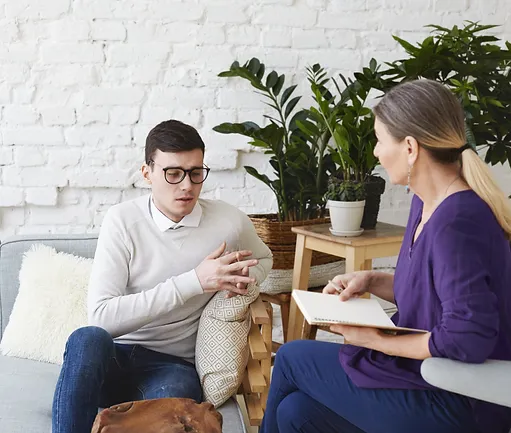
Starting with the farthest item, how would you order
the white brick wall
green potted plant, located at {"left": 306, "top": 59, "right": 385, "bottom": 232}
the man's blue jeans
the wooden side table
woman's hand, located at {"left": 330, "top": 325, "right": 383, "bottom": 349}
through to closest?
the white brick wall
green potted plant, located at {"left": 306, "top": 59, "right": 385, "bottom": 232}
the wooden side table
the man's blue jeans
woman's hand, located at {"left": 330, "top": 325, "right": 383, "bottom": 349}

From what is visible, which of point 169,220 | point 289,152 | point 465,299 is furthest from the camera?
point 289,152

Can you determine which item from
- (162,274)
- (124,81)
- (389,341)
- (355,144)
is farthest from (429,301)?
(124,81)

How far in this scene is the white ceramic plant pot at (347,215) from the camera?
2.59 m

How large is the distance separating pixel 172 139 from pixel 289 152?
0.79 metres

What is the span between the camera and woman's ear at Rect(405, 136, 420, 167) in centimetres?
164

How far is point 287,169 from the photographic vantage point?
2.86 metres

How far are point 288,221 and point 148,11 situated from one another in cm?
109

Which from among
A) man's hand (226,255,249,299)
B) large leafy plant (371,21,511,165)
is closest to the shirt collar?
man's hand (226,255,249,299)

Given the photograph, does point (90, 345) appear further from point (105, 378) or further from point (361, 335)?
point (361, 335)

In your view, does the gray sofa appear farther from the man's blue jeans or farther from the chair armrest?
the chair armrest

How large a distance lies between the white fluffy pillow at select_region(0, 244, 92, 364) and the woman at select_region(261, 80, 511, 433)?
89 cm

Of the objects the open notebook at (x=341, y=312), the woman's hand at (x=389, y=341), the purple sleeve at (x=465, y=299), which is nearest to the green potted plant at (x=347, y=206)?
the open notebook at (x=341, y=312)

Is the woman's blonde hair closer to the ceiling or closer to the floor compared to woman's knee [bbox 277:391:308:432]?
closer to the ceiling

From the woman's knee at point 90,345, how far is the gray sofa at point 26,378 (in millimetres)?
204
